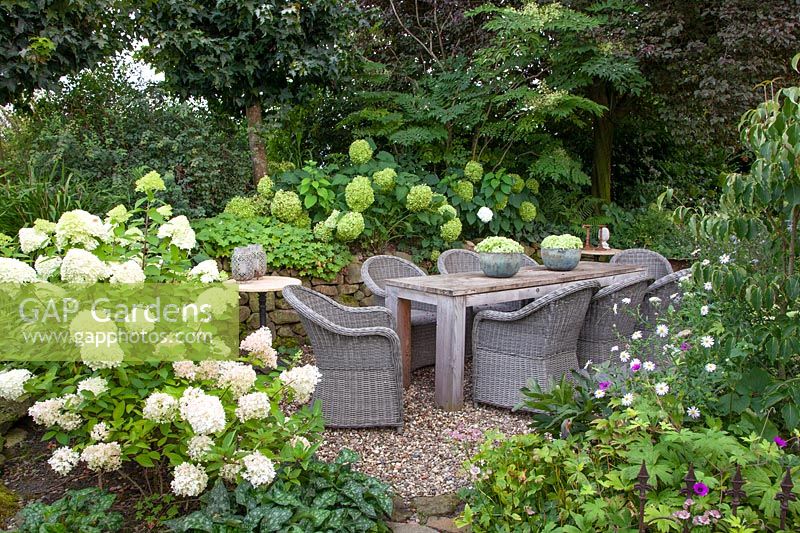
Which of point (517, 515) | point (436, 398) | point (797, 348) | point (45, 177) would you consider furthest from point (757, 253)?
point (45, 177)

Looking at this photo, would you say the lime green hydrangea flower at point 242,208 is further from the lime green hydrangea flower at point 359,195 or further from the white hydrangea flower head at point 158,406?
the white hydrangea flower head at point 158,406

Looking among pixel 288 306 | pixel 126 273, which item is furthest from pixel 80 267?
pixel 288 306

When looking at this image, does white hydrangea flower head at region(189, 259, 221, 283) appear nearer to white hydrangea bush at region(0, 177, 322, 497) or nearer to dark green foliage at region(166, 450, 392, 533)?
white hydrangea bush at region(0, 177, 322, 497)

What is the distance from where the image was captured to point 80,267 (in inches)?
86.3

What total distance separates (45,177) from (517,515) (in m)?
4.74

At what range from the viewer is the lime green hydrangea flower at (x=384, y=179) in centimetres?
606

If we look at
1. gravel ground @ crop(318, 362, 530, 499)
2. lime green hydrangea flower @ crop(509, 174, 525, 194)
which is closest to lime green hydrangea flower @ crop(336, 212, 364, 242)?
gravel ground @ crop(318, 362, 530, 499)

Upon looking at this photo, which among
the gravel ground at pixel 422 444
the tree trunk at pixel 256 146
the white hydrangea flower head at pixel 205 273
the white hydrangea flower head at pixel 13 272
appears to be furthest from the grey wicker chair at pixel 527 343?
the tree trunk at pixel 256 146

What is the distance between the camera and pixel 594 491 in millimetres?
2027

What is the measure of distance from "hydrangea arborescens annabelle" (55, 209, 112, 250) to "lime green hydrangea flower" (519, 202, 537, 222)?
526 cm

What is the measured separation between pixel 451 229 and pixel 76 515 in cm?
454

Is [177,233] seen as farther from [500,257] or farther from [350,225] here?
[350,225]

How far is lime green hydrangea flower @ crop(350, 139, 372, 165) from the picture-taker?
632 centimetres

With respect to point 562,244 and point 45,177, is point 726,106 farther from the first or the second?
point 45,177
